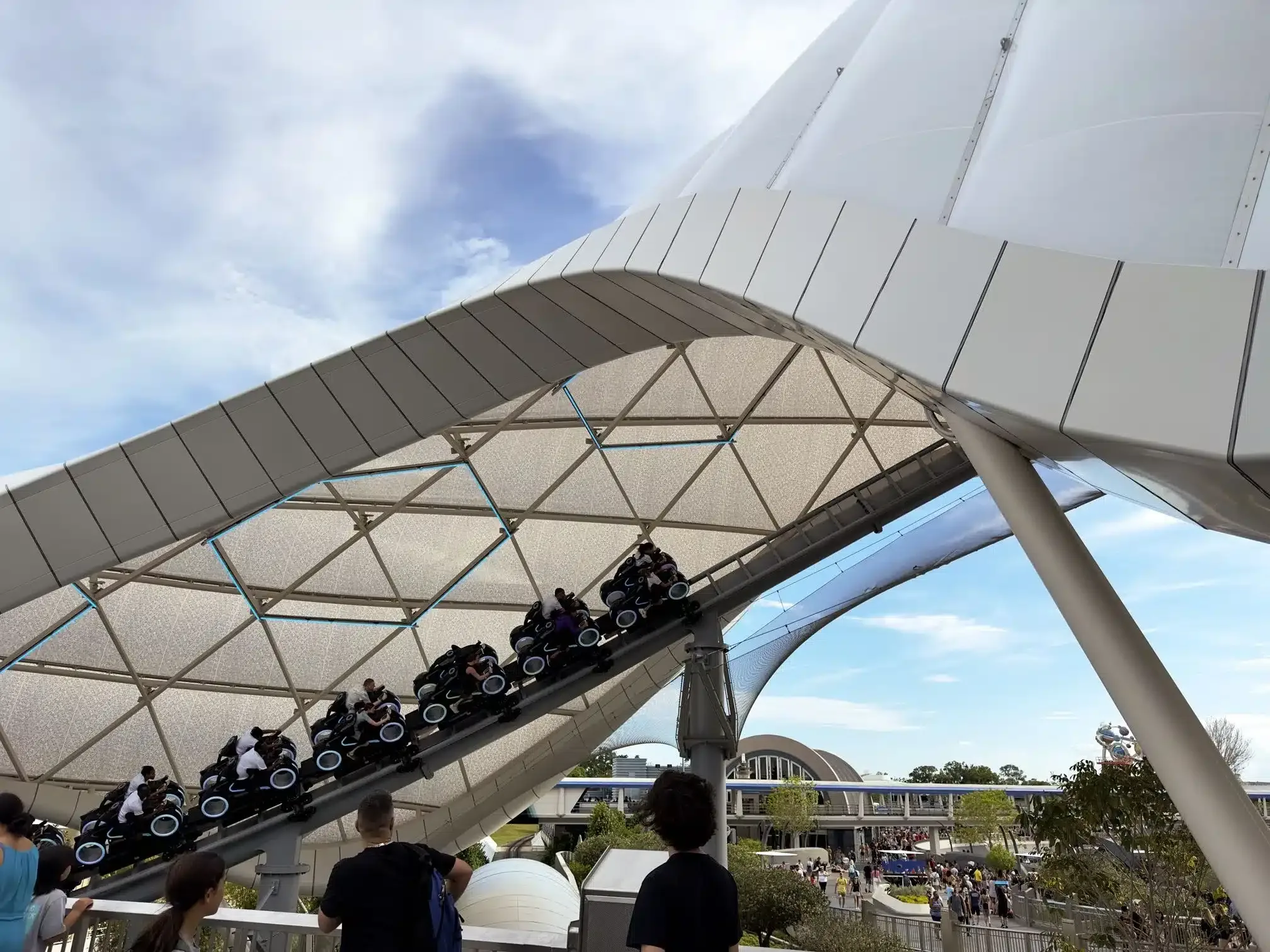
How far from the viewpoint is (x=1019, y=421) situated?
15.0 ft

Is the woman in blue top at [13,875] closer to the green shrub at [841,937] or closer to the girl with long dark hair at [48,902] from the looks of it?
the girl with long dark hair at [48,902]

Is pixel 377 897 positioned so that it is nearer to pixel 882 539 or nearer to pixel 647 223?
pixel 647 223

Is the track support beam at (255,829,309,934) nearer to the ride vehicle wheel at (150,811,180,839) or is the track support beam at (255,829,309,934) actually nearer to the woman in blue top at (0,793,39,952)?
the ride vehicle wheel at (150,811,180,839)

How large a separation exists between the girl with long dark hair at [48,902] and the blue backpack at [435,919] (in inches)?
95.6

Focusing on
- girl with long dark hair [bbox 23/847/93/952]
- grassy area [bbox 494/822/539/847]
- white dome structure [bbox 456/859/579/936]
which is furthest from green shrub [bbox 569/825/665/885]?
girl with long dark hair [bbox 23/847/93/952]

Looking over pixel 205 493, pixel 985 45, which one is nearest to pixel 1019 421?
pixel 985 45

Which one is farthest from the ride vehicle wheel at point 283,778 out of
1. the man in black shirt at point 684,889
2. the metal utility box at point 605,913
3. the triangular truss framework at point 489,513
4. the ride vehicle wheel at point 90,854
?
the man in black shirt at point 684,889

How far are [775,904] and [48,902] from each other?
760 inches

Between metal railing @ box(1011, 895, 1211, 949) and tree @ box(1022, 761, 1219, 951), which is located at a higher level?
tree @ box(1022, 761, 1219, 951)

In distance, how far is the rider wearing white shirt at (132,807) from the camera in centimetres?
1788

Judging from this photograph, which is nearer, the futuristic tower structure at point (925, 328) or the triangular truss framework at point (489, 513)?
the futuristic tower structure at point (925, 328)

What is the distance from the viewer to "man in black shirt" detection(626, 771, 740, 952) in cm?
337

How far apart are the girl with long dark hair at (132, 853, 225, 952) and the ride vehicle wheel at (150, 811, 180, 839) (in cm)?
1738

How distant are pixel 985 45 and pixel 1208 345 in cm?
507
